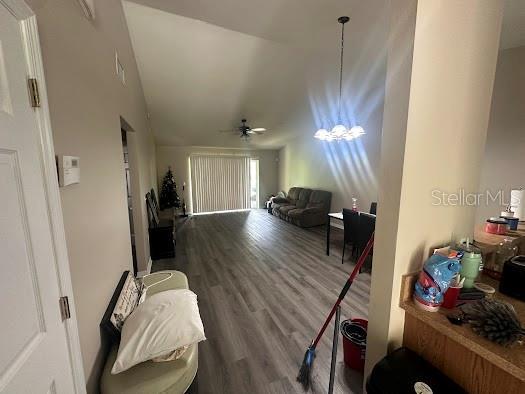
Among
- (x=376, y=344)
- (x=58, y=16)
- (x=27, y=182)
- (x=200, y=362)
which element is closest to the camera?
(x=27, y=182)

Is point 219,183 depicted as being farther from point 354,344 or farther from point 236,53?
point 354,344

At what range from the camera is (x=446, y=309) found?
39.1 inches

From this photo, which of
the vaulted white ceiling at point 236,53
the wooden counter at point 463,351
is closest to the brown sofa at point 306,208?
the vaulted white ceiling at point 236,53

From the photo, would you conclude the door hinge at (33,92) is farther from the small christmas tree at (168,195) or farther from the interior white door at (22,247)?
the small christmas tree at (168,195)

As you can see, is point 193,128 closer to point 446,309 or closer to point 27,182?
point 27,182

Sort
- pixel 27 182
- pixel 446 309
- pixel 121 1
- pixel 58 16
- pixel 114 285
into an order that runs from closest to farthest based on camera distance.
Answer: pixel 27 182 → pixel 58 16 → pixel 446 309 → pixel 114 285 → pixel 121 1

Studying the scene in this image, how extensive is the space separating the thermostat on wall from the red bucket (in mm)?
1961

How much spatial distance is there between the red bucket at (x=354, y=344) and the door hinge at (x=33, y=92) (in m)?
2.14

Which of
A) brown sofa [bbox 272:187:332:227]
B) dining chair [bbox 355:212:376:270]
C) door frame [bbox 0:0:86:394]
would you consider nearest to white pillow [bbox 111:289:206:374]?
door frame [bbox 0:0:86:394]

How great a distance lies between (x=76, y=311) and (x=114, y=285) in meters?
0.69

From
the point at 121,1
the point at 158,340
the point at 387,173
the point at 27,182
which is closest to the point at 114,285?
the point at 158,340

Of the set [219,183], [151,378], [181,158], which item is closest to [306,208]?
[219,183]

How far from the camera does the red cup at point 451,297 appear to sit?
3.22 feet

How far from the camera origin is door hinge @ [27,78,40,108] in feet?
2.29
